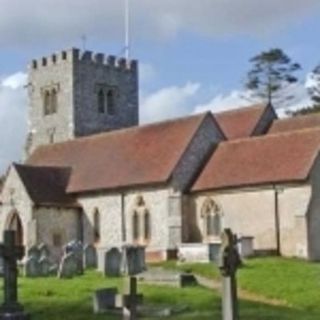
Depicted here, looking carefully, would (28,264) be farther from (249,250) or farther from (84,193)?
(84,193)

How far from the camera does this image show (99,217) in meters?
51.0

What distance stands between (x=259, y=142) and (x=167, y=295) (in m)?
19.3

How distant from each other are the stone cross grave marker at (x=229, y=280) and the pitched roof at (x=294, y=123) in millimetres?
35052

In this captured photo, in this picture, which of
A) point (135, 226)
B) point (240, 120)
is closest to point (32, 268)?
point (135, 226)

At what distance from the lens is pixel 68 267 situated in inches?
1467

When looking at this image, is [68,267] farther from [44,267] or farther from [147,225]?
[147,225]

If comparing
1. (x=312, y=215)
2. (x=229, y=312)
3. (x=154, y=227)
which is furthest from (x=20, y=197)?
(x=229, y=312)

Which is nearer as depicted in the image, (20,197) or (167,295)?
(167,295)

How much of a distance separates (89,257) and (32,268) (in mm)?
3920

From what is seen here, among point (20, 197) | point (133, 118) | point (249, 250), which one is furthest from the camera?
point (133, 118)

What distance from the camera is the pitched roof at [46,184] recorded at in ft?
166

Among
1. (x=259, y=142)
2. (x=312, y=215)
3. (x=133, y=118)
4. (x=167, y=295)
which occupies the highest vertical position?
(x=133, y=118)

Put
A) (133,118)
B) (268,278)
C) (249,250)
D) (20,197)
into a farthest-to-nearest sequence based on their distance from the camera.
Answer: (133,118) → (20,197) → (249,250) → (268,278)

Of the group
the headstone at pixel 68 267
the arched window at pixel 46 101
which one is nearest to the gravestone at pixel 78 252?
the headstone at pixel 68 267
